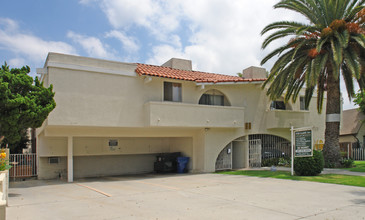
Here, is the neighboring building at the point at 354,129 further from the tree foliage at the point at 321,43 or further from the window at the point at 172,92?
the window at the point at 172,92

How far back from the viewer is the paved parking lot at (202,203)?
25.2ft

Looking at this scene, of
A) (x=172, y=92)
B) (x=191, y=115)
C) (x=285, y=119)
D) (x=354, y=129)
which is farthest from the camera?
(x=354, y=129)

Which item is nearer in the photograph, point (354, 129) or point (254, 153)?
point (254, 153)

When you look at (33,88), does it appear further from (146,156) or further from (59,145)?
(146,156)

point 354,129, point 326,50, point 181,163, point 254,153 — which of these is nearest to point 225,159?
point 254,153

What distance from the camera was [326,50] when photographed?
1653 cm

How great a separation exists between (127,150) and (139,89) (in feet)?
17.2

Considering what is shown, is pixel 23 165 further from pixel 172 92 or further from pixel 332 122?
pixel 332 122

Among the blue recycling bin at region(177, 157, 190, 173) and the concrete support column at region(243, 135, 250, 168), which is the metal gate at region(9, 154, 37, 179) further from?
the concrete support column at region(243, 135, 250, 168)

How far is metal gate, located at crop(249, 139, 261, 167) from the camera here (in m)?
20.5

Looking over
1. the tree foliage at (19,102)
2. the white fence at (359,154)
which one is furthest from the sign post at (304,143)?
the white fence at (359,154)

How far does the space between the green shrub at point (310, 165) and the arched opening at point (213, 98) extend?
6.33 m

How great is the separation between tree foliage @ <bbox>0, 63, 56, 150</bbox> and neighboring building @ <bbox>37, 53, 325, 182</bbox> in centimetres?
243

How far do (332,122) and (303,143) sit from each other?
427 cm
